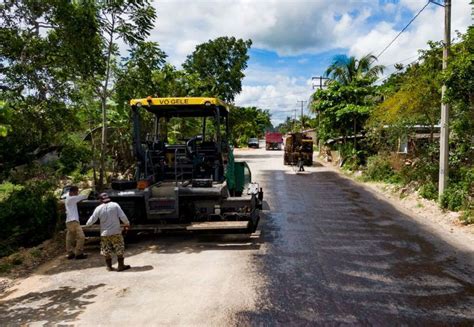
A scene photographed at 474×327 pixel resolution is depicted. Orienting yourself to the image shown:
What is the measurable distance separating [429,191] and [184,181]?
339 inches

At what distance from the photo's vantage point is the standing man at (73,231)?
8.48 meters

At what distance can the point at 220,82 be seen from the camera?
42.0 m

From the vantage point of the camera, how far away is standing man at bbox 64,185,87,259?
8477 mm

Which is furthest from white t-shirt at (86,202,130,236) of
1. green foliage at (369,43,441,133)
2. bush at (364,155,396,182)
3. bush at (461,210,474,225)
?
bush at (364,155,396,182)

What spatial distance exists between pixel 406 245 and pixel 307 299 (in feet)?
13.8

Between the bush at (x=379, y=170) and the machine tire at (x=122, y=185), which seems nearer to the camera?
the machine tire at (x=122, y=185)

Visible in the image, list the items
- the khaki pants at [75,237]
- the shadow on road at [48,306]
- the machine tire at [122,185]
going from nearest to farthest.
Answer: the shadow on road at [48,306]
the khaki pants at [75,237]
the machine tire at [122,185]

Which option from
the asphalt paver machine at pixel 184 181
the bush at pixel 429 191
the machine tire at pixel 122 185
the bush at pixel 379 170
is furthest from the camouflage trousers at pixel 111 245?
the bush at pixel 379 170

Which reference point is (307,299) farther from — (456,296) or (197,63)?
(197,63)

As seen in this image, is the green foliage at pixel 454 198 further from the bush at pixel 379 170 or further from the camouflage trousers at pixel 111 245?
the camouflage trousers at pixel 111 245

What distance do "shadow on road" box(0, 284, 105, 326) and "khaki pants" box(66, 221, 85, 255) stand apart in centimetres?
187

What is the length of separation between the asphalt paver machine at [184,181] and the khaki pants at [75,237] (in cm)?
34

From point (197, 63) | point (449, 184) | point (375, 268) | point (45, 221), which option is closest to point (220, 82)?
point (197, 63)

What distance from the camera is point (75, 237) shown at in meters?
8.69
